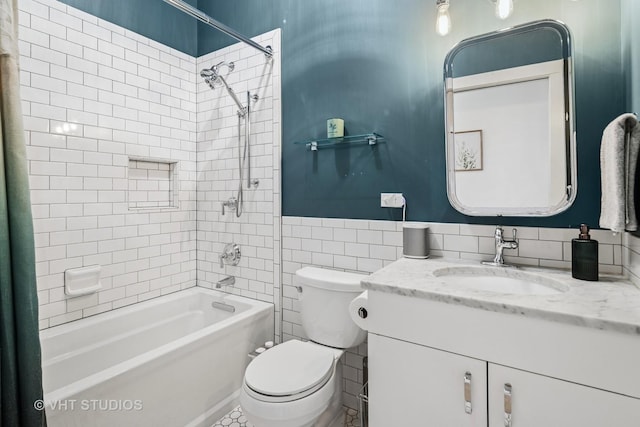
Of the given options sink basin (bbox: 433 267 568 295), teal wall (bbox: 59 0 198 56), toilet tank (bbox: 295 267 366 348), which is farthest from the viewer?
teal wall (bbox: 59 0 198 56)

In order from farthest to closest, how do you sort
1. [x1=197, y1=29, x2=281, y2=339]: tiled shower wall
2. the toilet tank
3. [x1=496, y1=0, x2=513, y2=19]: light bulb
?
[x1=197, y1=29, x2=281, y2=339]: tiled shower wall < the toilet tank < [x1=496, y1=0, x2=513, y2=19]: light bulb

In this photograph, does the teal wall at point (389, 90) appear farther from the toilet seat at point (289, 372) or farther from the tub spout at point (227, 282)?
the toilet seat at point (289, 372)

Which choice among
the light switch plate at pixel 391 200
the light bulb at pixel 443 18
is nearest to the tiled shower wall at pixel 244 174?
the light switch plate at pixel 391 200

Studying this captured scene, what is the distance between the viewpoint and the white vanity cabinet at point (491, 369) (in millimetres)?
886

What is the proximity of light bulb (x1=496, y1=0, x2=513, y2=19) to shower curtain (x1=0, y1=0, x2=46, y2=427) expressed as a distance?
1.97 m

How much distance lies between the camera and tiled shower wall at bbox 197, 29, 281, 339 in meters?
2.27

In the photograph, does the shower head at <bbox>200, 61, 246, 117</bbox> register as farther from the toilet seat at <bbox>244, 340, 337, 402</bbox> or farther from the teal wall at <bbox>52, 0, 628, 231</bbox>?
the toilet seat at <bbox>244, 340, 337, 402</bbox>

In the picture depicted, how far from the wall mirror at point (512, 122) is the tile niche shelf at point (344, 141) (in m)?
0.40

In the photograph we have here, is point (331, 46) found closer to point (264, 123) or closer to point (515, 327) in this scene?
point (264, 123)

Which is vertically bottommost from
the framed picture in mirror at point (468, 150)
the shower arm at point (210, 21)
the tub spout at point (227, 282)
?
the tub spout at point (227, 282)

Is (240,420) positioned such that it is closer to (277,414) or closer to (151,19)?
(277,414)

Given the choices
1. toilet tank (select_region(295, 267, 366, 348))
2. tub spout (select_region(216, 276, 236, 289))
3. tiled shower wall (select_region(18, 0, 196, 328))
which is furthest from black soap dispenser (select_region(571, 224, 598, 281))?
tiled shower wall (select_region(18, 0, 196, 328))

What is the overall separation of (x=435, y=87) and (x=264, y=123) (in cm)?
116

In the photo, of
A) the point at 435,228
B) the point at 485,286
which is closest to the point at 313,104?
the point at 435,228
